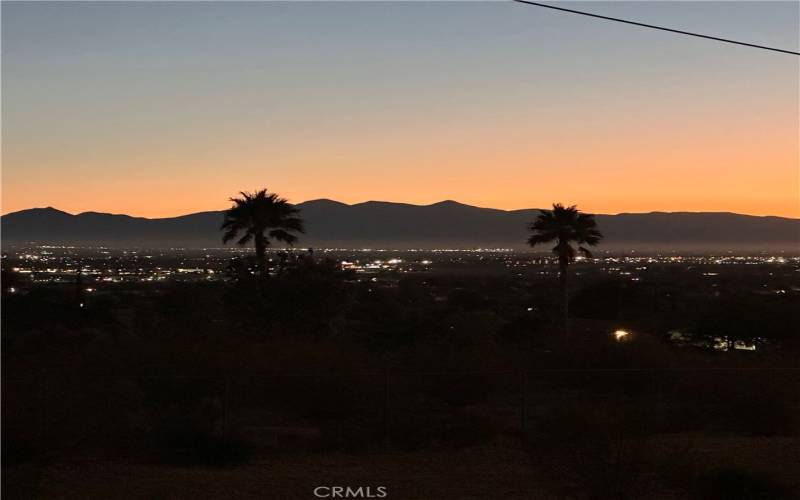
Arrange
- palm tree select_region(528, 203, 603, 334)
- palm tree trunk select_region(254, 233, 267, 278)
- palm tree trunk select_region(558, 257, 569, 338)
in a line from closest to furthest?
palm tree trunk select_region(254, 233, 267, 278)
palm tree trunk select_region(558, 257, 569, 338)
palm tree select_region(528, 203, 603, 334)

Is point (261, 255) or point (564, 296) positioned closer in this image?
point (261, 255)

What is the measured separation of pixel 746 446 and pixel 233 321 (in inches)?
770

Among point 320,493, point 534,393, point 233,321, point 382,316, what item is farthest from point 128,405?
point 382,316

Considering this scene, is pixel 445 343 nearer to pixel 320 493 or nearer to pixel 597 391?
pixel 597 391

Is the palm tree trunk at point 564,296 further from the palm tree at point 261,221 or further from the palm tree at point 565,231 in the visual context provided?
the palm tree at point 261,221

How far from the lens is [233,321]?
3203cm

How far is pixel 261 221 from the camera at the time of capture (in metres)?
38.8

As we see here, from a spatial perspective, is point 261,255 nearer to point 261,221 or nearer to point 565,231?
point 261,221

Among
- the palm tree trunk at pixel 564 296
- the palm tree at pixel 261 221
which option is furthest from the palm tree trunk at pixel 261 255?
the palm tree trunk at pixel 564 296

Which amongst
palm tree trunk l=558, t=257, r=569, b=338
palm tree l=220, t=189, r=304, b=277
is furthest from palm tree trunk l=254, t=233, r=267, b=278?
palm tree trunk l=558, t=257, r=569, b=338

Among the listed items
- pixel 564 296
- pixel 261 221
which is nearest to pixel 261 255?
pixel 261 221

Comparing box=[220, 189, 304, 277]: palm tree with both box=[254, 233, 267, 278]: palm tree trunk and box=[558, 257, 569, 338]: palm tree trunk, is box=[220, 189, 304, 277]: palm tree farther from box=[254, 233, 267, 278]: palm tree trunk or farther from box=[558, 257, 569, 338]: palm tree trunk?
box=[558, 257, 569, 338]: palm tree trunk

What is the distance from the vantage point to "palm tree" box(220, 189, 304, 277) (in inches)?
1531

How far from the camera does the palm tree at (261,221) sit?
38875 mm
